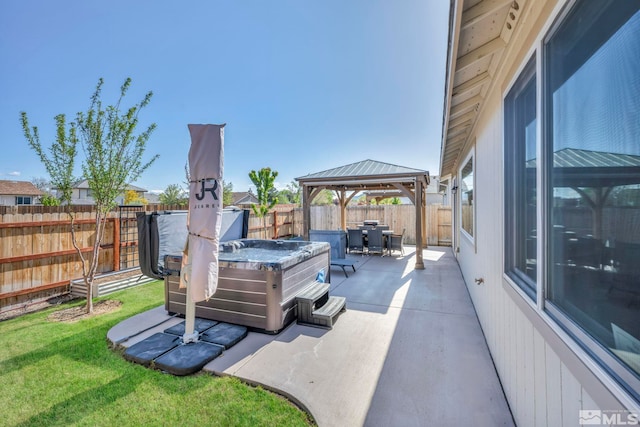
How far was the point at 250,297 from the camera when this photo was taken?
4.05 meters

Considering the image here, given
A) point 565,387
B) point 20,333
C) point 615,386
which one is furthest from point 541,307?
point 20,333

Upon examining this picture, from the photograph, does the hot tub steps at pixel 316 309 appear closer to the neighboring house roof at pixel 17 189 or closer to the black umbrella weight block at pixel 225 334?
the black umbrella weight block at pixel 225 334

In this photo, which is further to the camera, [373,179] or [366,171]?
[366,171]

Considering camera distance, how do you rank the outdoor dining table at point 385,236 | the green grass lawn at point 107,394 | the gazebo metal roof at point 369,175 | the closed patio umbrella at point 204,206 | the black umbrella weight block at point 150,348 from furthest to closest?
the outdoor dining table at point 385,236 < the gazebo metal roof at point 369,175 < the closed patio umbrella at point 204,206 < the black umbrella weight block at point 150,348 < the green grass lawn at point 107,394

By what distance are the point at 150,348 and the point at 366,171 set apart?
7449mm

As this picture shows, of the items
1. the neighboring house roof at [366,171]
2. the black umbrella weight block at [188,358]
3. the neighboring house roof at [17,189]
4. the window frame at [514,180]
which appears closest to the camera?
the window frame at [514,180]

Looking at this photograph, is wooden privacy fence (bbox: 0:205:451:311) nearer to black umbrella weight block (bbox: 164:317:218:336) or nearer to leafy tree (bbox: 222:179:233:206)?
black umbrella weight block (bbox: 164:317:218:336)

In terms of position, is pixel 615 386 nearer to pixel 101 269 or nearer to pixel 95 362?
pixel 95 362

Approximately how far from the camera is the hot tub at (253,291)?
12.9 ft

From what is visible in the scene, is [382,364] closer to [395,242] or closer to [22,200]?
[395,242]

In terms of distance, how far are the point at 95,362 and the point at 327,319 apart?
2845 millimetres

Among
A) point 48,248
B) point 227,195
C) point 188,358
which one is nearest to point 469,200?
point 188,358

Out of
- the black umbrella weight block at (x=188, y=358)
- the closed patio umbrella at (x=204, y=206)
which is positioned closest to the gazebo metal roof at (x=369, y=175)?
the closed patio umbrella at (x=204, y=206)

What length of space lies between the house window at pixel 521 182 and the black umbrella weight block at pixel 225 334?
10.7 ft
